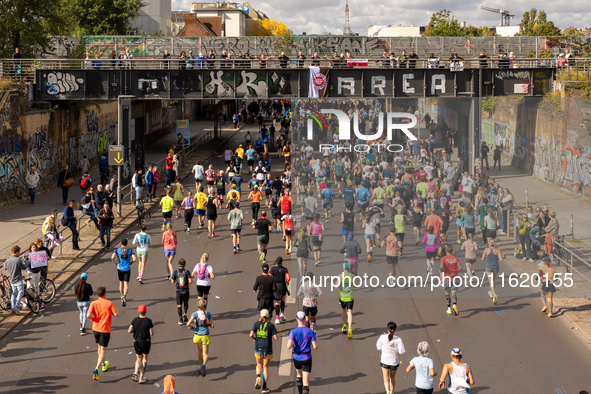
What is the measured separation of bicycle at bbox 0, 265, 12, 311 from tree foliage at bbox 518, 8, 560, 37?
283ft

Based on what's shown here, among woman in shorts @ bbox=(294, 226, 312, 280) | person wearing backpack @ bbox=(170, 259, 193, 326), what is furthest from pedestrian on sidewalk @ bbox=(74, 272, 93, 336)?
woman in shorts @ bbox=(294, 226, 312, 280)

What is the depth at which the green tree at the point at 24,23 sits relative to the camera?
36875mm

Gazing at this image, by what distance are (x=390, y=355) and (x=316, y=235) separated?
695 centimetres

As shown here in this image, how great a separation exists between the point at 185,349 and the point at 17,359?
308 centimetres

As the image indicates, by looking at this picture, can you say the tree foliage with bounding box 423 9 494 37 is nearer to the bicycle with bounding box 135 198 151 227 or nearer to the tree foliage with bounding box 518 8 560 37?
the tree foliage with bounding box 518 8 560 37

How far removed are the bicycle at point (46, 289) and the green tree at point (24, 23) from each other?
26.4 metres

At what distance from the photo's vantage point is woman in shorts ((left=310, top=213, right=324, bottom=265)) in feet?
55.8

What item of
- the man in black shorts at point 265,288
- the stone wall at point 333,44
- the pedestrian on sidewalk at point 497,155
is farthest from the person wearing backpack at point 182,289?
the stone wall at point 333,44

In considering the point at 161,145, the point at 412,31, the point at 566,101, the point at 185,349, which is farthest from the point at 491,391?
the point at 412,31

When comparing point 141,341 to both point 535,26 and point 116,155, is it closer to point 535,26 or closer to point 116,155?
point 116,155

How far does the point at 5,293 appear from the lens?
1483 centimetres

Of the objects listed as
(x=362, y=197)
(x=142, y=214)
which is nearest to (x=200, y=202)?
(x=142, y=214)

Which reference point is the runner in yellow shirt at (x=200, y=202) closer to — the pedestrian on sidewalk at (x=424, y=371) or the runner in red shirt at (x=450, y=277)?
the runner in red shirt at (x=450, y=277)

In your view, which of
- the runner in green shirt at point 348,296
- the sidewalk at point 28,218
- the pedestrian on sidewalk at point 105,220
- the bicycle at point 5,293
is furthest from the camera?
the sidewalk at point 28,218
